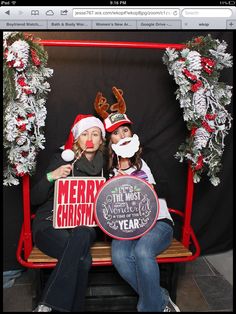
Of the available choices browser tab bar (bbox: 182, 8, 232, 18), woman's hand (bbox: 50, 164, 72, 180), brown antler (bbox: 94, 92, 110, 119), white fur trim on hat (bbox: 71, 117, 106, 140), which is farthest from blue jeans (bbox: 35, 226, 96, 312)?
browser tab bar (bbox: 182, 8, 232, 18)

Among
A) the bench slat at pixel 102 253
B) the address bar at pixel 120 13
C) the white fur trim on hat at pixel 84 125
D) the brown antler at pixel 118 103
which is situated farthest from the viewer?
the brown antler at pixel 118 103

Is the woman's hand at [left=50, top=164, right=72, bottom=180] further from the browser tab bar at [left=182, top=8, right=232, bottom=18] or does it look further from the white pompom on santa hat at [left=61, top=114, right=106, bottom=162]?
the browser tab bar at [left=182, top=8, right=232, bottom=18]

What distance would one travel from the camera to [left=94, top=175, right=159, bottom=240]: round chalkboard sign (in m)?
2.28

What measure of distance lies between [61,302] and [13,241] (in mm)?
1041

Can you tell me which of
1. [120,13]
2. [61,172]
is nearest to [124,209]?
[61,172]

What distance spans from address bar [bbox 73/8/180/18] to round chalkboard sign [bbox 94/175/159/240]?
0.91m

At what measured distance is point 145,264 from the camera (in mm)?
2143

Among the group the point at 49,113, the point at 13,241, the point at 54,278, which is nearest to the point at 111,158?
the point at 49,113

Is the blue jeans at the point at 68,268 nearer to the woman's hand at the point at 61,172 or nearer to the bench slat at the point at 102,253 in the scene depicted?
the bench slat at the point at 102,253

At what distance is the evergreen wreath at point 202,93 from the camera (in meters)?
2.31

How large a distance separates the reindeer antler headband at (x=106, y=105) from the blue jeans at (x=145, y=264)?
86 cm

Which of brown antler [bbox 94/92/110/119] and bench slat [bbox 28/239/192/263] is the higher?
brown antler [bbox 94/92/110/119]

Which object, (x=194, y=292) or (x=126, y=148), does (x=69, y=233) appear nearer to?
(x=126, y=148)

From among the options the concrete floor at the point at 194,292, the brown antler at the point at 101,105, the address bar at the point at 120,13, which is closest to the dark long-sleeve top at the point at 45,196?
the brown antler at the point at 101,105
